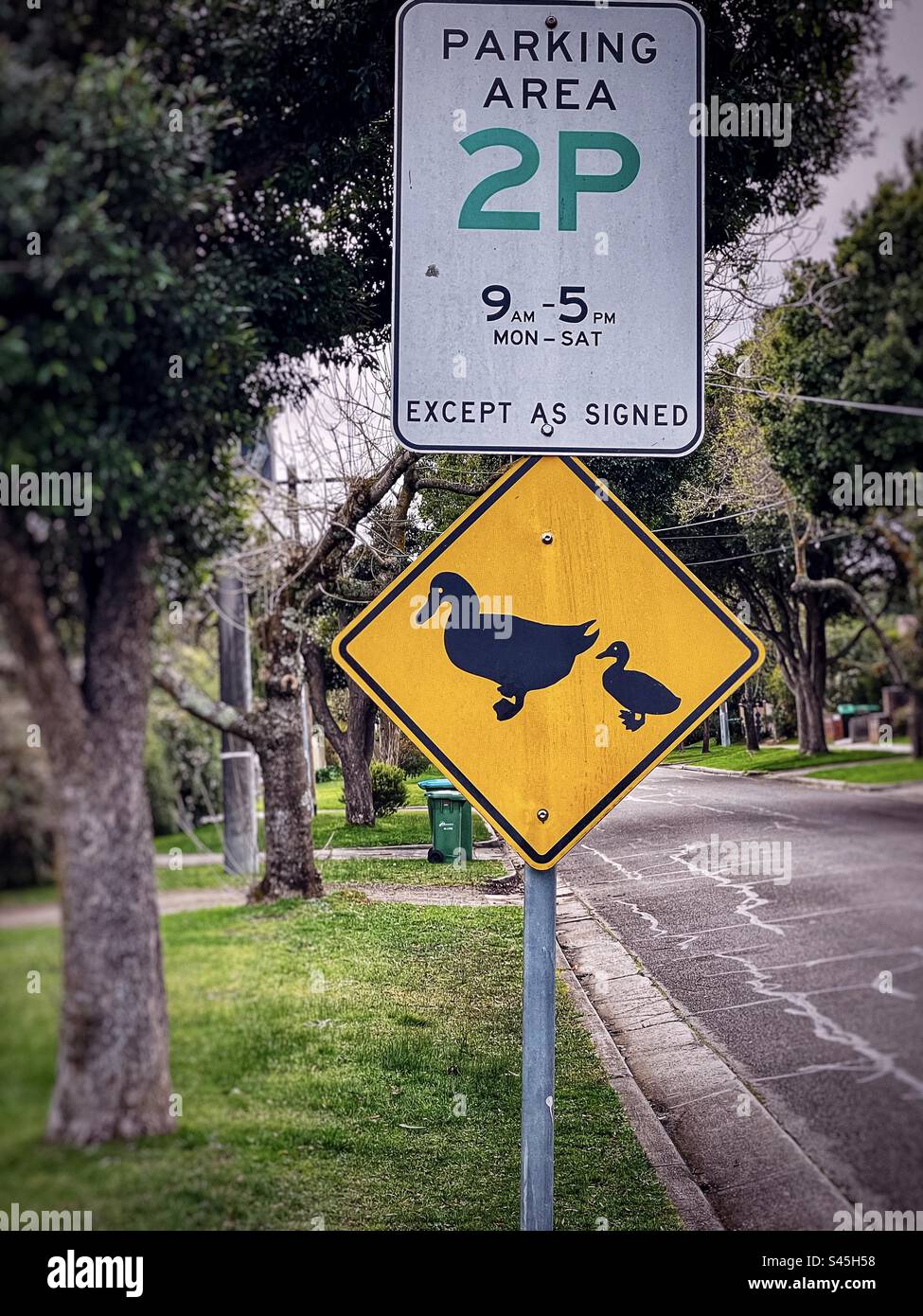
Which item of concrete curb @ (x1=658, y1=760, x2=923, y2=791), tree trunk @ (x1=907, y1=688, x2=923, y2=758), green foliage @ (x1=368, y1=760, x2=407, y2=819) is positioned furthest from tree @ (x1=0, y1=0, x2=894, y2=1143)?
tree trunk @ (x1=907, y1=688, x2=923, y2=758)

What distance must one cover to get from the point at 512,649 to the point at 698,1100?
1483 millimetres

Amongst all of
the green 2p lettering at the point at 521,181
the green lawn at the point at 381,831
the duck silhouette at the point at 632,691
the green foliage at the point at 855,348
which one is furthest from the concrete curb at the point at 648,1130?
the green 2p lettering at the point at 521,181

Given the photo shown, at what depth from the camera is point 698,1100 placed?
3.13 meters

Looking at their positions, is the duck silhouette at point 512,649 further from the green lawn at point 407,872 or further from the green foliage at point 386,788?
the green lawn at point 407,872

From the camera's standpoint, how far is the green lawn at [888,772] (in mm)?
3023

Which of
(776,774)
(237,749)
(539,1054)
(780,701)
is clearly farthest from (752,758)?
(237,749)

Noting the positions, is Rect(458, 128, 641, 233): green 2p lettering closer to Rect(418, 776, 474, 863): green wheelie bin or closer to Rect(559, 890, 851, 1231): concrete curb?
Rect(418, 776, 474, 863): green wheelie bin

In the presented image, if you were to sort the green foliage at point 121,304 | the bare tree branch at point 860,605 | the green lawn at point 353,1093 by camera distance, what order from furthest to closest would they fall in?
the bare tree branch at point 860,605
the green lawn at point 353,1093
the green foliage at point 121,304

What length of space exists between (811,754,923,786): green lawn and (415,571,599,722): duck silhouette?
90 centimetres

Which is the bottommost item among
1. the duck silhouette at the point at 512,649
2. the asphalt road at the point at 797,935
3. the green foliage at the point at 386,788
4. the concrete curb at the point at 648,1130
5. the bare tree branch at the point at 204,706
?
the concrete curb at the point at 648,1130

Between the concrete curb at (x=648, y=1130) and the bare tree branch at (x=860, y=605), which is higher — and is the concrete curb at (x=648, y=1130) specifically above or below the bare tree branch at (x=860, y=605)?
below

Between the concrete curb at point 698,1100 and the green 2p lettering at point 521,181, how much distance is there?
204 centimetres

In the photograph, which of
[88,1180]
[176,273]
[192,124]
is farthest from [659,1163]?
[192,124]
